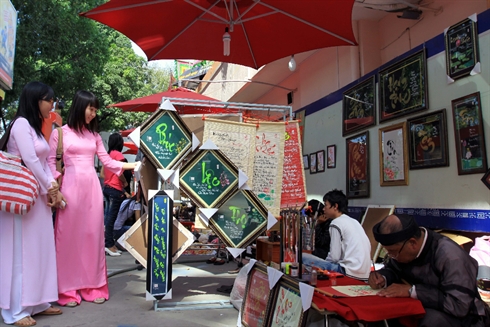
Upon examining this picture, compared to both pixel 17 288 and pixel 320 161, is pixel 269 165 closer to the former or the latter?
pixel 17 288

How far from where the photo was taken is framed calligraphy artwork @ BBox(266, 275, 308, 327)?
2305mm

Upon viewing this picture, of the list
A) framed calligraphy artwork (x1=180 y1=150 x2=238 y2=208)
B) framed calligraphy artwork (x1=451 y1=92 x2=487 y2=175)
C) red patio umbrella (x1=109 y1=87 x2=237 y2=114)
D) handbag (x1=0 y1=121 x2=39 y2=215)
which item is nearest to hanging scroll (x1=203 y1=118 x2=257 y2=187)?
framed calligraphy artwork (x1=180 y1=150 x2=238 y2=208)

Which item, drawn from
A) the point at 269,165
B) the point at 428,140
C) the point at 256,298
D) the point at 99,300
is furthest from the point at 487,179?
the point at 99,300

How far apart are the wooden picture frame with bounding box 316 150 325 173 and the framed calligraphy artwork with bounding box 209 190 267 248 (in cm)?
403

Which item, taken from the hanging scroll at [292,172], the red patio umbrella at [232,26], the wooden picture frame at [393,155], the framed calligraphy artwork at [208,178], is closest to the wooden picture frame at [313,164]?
the wooden picture frame at [393,155]

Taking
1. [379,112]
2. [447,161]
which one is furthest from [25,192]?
[379,112]

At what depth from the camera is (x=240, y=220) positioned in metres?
4.12

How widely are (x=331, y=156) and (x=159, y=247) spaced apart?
464cm

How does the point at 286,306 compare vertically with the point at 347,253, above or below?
below

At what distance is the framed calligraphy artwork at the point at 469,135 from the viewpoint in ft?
13.9

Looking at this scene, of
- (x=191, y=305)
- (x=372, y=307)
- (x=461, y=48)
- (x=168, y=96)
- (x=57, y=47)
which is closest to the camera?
(x=372, y=307)

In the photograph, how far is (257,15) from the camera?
4871mm

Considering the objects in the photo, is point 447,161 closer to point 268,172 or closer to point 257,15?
point 268,172

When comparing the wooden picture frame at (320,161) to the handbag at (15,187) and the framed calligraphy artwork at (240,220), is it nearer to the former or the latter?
the framed calligraphy artwork at (240,220)
